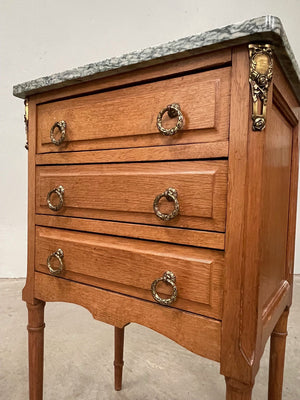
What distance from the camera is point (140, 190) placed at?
74cm

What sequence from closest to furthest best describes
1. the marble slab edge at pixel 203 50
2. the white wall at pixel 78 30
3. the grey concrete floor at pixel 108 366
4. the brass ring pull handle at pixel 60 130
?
the marble slab edge at pixel 203 50 → the brass ring pull handle at pixel 60 130 → the grey concrete floor at pixel 108 366 → the white wall at pixel 78 30

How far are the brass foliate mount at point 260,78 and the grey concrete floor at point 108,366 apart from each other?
1089 millimetres

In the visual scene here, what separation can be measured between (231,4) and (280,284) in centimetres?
216

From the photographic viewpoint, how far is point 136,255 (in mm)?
756

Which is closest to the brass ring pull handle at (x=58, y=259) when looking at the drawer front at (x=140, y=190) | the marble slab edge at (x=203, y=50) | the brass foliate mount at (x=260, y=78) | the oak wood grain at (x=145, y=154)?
the drawer front at (x=140, y=190)

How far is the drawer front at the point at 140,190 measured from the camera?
25.5 inches

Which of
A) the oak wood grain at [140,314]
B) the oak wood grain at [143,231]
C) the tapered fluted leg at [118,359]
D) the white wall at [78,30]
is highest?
the white wall at [78,30]

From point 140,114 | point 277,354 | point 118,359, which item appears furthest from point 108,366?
point 140,114

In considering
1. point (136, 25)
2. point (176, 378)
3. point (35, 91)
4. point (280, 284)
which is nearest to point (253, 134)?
point (280, 284)

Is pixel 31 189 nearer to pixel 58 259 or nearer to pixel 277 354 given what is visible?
pixel 58 259

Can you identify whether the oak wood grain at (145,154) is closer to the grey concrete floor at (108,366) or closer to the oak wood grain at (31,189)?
the oak wood grain at (31,189)

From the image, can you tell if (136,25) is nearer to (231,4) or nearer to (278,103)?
(231,4)

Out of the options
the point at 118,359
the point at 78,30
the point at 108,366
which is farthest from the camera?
the point at 78,30

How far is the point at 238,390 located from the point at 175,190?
0.40 meters
